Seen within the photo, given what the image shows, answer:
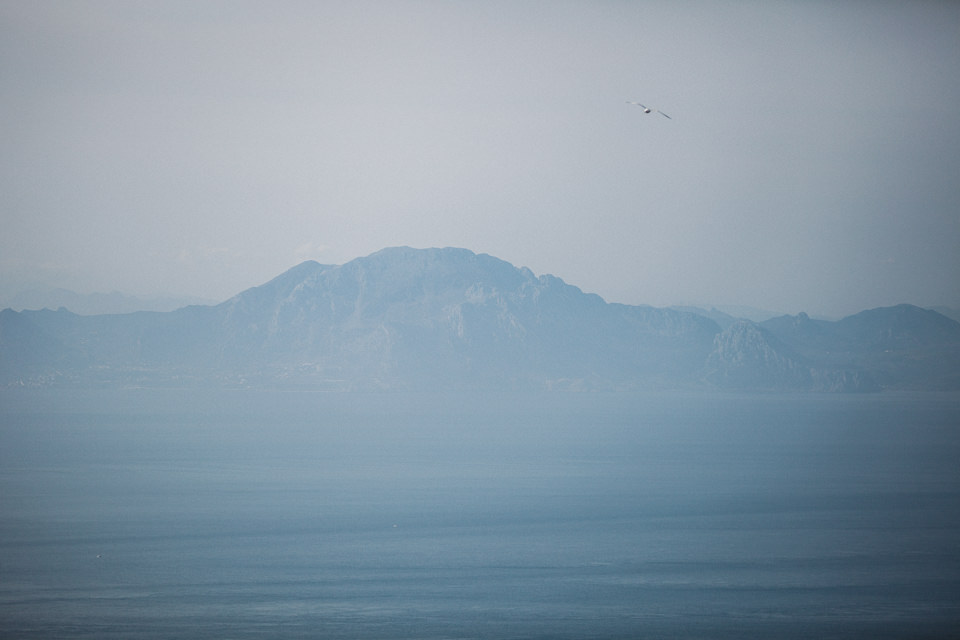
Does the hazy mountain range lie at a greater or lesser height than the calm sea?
greater

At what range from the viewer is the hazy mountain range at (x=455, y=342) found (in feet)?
203

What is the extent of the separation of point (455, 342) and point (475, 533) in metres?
49.7

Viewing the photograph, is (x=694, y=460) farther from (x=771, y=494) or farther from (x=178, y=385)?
(x=178, y=385)

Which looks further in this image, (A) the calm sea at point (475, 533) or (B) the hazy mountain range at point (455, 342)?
(B) the hazy mountain range at point (455, 342)

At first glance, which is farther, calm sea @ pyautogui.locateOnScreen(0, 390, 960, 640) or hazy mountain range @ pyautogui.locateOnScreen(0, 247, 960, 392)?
hazy mountain range @ pyautogui.locateOnScreen(0, 247, 960, 392)

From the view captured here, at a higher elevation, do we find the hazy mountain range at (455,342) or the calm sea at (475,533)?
the hazy mountain range at (455,342)

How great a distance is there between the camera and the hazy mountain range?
Result: 61844 mm

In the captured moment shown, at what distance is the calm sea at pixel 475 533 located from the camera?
15586 mm

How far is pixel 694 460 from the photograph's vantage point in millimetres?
36438

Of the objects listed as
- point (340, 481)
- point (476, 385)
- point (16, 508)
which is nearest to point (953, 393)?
point (476, 385)

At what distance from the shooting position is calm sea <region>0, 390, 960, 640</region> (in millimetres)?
15586

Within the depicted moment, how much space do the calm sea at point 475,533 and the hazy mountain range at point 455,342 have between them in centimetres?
1713

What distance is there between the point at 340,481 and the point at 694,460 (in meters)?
14.1

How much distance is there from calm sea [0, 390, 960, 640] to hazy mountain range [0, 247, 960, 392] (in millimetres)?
17126
